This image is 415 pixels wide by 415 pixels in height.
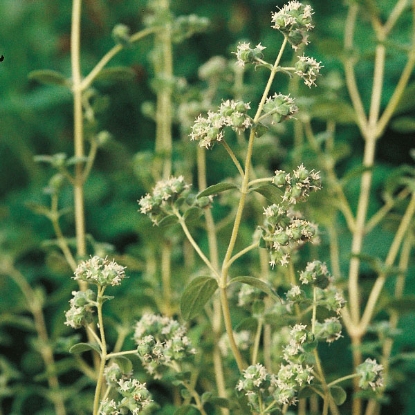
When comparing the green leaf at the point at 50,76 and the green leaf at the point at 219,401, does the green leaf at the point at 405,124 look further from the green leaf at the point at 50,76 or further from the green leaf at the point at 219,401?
the green leaf at the point at 219,401

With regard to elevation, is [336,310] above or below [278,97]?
below

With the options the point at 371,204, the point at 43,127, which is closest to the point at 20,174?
the point at 43,127

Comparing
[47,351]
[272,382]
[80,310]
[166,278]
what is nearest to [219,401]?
[272,382]

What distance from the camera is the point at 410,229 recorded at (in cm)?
118

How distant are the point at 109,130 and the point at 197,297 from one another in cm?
115

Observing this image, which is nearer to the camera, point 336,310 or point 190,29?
point 336,310

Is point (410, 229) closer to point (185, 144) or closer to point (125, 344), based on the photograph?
point (185, 144)

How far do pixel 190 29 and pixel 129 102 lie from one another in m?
0.74

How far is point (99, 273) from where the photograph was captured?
645 mm

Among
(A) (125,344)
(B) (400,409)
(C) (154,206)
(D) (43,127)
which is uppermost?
(D) (43,127)

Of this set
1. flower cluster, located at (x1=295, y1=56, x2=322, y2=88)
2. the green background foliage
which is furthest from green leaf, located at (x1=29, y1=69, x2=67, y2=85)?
flower cluster, located at (x1=295, y1=56, x2=322, y2=88)

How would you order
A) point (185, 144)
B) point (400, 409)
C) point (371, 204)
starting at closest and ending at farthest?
1. point (185, 144)
2. point (400, 409)
3. point (371, 204)

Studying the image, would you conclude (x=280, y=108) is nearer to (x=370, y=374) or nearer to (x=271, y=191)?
(x=271, y=191)

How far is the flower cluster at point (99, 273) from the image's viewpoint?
641 millimetres
